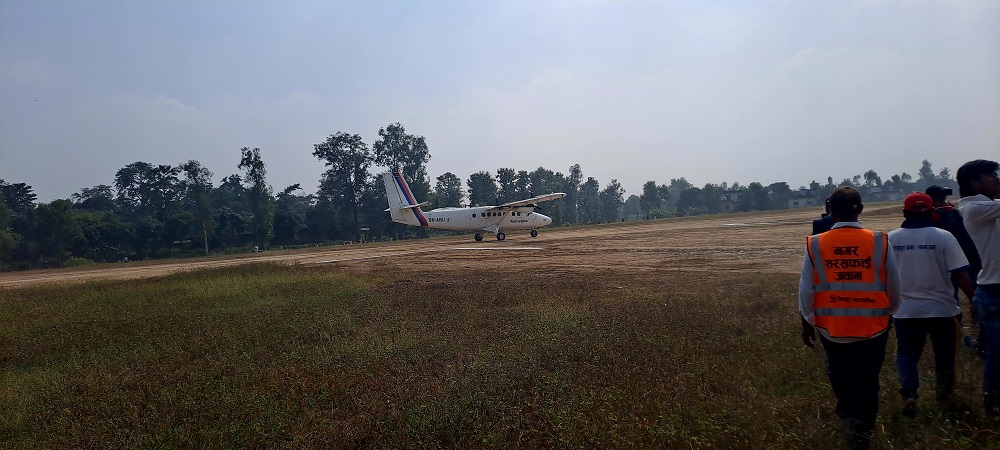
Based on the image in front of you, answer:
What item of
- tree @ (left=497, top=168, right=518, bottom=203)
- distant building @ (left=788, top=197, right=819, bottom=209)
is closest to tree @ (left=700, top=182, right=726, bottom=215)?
distant building @ (left=788, top=197, right=819, bottom=209)

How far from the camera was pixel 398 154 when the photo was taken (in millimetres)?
81250

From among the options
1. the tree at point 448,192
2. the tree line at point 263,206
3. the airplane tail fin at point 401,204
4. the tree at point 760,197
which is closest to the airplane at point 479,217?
the airplane tail fin at point 401,204

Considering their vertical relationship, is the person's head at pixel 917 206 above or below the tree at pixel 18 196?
below

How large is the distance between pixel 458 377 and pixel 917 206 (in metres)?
4.37

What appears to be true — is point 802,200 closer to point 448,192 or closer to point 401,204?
point 448,192

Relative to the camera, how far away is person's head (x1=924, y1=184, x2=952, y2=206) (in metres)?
5.46

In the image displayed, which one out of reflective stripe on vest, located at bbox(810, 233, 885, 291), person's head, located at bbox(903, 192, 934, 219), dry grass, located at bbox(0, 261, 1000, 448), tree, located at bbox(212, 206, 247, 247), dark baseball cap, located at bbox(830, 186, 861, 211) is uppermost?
tree, located at bbox(212, 206, 247, 247)

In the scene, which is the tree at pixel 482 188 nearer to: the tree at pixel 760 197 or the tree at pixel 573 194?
the tree at pixel 573 194

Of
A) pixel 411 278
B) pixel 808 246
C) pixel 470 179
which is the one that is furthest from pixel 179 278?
pixel 470 179

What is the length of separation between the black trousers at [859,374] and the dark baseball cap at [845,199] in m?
0.82

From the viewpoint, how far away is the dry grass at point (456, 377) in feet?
14.5

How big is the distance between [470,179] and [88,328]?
252ft

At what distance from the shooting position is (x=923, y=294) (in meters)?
4.22

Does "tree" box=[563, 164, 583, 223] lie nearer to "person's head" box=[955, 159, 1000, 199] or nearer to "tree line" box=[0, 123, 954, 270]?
"tree line" box=[0, 123, 954, 270]
